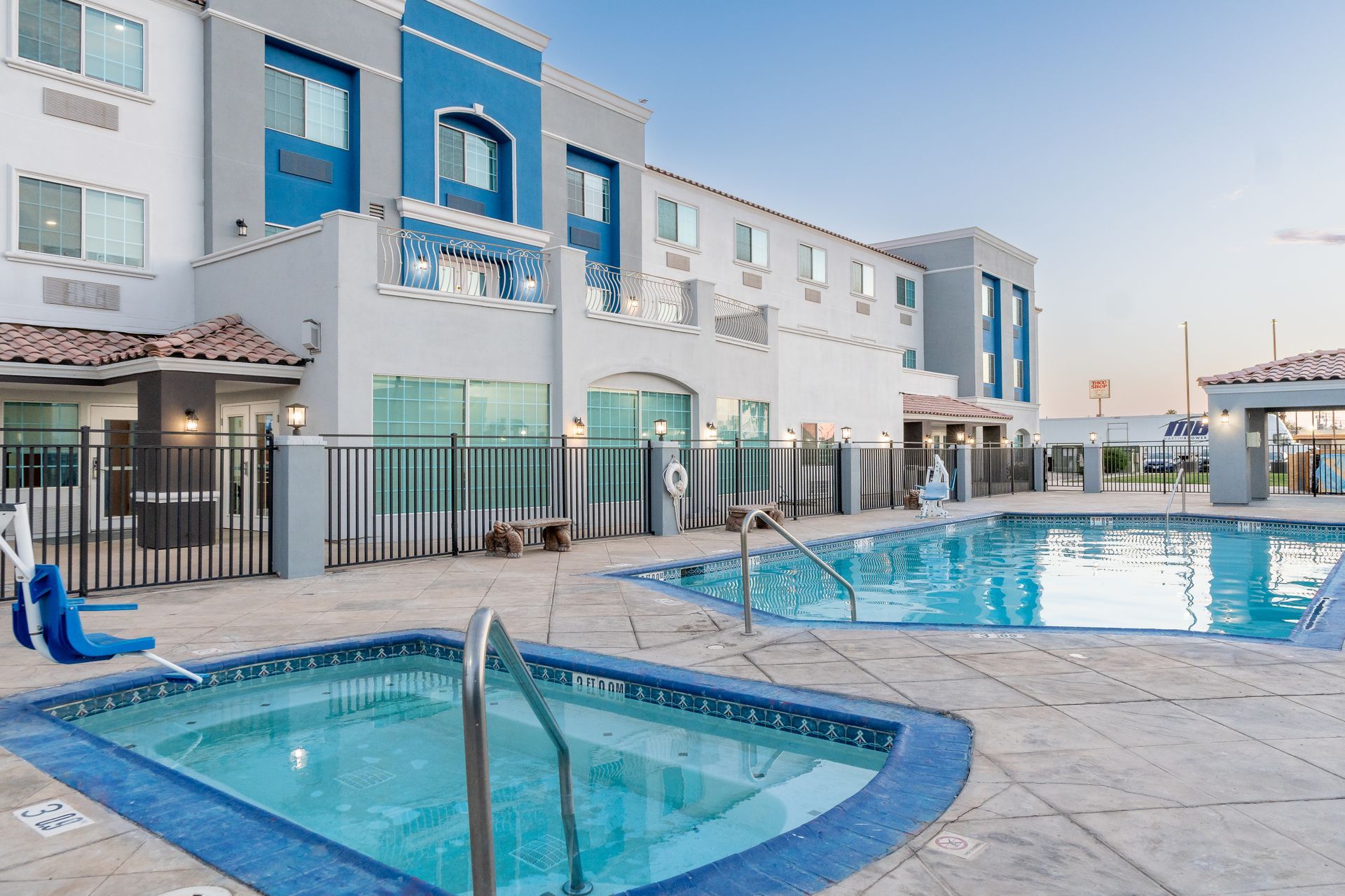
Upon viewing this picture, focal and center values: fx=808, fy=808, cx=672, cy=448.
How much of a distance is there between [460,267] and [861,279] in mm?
17859

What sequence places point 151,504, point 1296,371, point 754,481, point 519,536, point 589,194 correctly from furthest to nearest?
point 589,194, point 1296,371, point 754,481, point 151,504, point 519,536

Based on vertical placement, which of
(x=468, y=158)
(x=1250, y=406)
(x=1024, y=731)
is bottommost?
(x=1024, y=731)

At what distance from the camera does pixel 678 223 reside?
76.9 ft

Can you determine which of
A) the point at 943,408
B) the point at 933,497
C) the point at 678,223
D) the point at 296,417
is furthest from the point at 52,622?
the point at 943,408

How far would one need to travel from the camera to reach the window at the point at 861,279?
2958 cm

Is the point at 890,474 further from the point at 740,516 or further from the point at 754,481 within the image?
the point at 740,516

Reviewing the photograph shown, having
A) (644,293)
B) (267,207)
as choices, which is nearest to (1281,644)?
(644,293)

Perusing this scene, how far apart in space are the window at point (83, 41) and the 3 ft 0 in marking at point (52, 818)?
49.9 ft

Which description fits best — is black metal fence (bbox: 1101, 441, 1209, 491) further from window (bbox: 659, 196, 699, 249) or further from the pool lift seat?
window (bbox: 659, 196, 699, 249)

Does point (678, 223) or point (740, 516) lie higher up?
point (678, 223)

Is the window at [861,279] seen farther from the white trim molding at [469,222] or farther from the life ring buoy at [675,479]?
the life ring buoy at [675,479]

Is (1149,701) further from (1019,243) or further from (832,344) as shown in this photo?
(1019,243)

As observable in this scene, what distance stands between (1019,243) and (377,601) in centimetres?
3877

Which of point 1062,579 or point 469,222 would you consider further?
point 469,222
